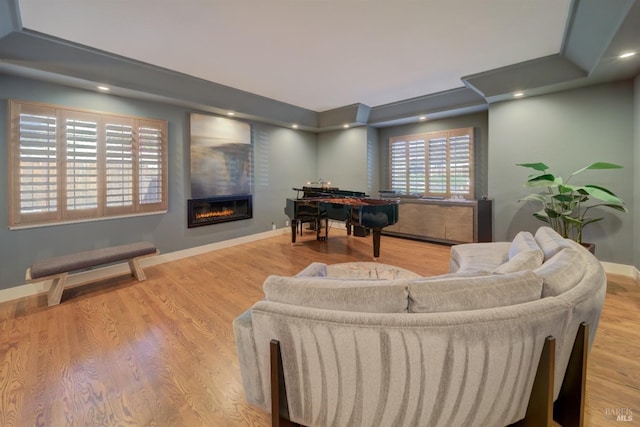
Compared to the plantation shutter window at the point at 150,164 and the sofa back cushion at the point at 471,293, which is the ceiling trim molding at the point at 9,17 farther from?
the sofa back cushion at the point at 471,293

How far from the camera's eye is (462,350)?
41.3 inches

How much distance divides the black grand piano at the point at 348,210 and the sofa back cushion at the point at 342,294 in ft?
9.78

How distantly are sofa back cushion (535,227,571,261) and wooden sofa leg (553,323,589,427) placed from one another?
2.09ft

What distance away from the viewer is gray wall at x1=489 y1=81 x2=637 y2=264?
353cm

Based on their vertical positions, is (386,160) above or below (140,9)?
below

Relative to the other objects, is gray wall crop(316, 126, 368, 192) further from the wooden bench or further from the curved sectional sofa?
the curved sectional sofa

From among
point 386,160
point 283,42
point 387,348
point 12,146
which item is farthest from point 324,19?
point 386,160

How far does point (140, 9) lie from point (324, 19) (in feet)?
5.66

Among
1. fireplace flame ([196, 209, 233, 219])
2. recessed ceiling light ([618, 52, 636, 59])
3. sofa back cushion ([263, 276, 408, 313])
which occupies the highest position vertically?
recessed ceiling light ([618, 52, 636, 59])

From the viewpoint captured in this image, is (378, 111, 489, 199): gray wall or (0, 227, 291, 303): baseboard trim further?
(378, 111, 489, 199): gray wall

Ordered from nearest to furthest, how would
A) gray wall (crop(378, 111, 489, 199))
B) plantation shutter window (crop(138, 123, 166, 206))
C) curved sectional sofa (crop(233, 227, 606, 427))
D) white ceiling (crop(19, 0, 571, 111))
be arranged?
curved sectional sofa (crop(233, 227, 606, 427))
white ceiling (crop(19, 0, 571, 111))
plantation shutter window (crop(138, 123, 166, 206))
gray wall (crop(378, 111, 489, 199))

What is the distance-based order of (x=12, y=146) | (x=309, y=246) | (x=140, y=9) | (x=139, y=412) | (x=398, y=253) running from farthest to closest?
(x=309, y=246), (x=398, y=253), (x=12, y=146), (x=140, y=9), (x=139, y=412)

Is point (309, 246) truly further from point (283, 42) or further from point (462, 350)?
point (462, 350)

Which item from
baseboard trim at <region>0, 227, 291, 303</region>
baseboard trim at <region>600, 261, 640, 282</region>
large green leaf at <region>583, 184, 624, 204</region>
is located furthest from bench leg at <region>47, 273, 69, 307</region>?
baseboard trim at <region>600, 261, 640, 282</region>
